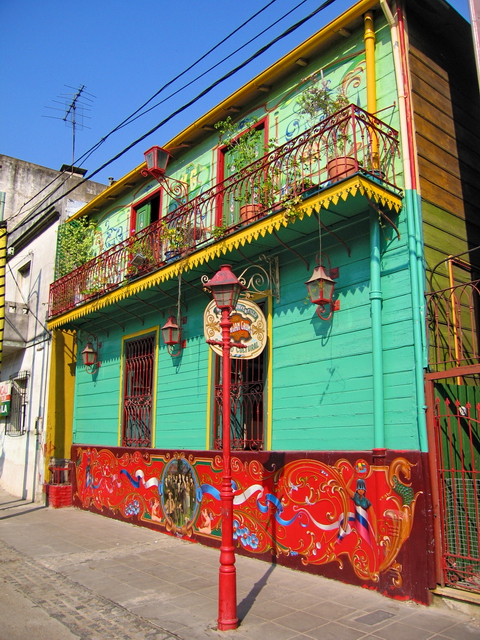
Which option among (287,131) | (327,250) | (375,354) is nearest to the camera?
(375,354)

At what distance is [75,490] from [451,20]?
1174 cm

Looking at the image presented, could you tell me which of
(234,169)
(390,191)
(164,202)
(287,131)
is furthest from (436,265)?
(164,202)

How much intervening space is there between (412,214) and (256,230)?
2.04 metres

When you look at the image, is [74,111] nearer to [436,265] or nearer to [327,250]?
[327,250]

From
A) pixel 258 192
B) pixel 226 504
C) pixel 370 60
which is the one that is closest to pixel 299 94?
pixel 370 60

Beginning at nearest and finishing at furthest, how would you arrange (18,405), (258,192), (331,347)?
(331,347) < (258,192) < (18,405)

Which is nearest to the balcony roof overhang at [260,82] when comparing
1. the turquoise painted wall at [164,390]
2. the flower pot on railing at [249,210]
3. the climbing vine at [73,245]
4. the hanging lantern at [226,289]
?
the climbing vine at [73,245]

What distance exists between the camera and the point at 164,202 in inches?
444

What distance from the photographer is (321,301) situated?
266 inches

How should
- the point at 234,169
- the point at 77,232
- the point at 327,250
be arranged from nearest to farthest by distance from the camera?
the point at 327,250, the point at 234,169, the point at 77,232

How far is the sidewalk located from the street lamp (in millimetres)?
168

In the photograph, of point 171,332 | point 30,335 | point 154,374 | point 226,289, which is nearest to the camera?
point 226,289

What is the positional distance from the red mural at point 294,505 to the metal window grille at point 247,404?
1.07 ft

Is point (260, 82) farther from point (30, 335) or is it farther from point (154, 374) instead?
point (30, 335)
